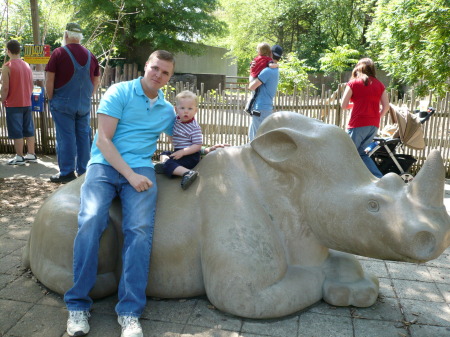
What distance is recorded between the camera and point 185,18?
24.6 meters

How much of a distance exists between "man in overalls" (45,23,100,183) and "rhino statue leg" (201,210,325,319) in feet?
13.9

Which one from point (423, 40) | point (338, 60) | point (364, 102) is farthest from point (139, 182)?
point (338, 60)

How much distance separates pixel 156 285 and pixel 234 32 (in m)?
38.3

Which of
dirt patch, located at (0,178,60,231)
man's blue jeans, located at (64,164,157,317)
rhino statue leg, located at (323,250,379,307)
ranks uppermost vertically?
man's blue jeans, located at (64,164,157,317)

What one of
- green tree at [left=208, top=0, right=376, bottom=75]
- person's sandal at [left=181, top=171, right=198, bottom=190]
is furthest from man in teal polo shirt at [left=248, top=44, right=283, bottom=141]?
green tree at [left=208, top=0, right=376, bottom=75]

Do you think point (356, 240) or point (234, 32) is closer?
point (356, 240)

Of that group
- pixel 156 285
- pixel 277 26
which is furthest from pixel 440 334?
pixel 277 26

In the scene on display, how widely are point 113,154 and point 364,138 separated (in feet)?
15.6

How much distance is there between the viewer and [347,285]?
3336mm

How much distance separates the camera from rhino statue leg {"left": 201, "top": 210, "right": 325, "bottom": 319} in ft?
10.1

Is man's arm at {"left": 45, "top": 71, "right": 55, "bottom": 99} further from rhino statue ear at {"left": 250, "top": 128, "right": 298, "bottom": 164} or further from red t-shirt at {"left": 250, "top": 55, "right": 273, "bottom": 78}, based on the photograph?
rhino statue ear at {"left": 250, "top": 128, "right": 298, "bottom": 164}

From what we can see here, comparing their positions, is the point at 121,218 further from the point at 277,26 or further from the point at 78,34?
the point at 277,26

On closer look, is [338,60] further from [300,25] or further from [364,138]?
[364,138]

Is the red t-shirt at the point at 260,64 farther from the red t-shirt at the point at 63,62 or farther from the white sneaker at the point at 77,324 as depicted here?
the white sneaker at the point at 77,324
